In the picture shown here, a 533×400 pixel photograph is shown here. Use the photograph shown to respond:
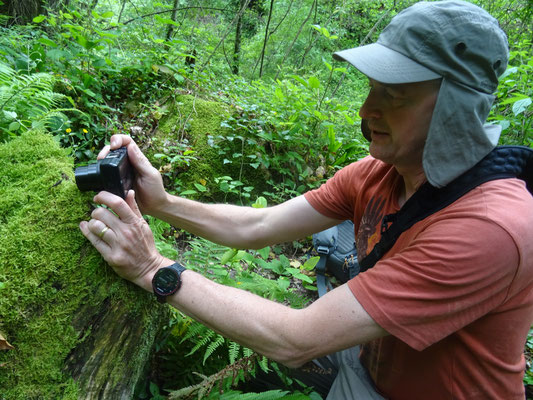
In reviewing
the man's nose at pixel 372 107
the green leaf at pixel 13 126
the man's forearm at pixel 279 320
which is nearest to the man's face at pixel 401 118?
the man's nose at pixel 372 107

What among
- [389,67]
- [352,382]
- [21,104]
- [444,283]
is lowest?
[352,382]

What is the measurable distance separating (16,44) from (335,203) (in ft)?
15.4

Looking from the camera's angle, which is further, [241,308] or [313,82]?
[313,82]

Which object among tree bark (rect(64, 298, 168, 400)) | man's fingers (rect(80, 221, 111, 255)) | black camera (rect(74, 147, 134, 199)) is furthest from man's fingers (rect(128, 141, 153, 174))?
tree bark (rect(64, 298, 168, 400))

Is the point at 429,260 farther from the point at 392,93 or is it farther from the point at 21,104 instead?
the point at 21,104

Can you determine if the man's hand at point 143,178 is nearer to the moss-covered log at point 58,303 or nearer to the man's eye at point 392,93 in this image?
the moss-covered log at point 58,303

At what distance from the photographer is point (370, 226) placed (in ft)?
7.24

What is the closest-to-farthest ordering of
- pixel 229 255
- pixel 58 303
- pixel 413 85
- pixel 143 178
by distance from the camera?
pixel 58 303
pixel 413 85
pixel 143 178
pixel 229 255

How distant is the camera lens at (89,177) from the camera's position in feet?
5.23

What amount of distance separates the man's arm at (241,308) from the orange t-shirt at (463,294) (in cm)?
12

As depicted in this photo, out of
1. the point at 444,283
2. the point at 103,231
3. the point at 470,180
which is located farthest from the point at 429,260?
the point at 103,231

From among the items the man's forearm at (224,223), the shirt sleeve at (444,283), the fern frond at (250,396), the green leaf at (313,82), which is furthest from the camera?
the green leaf at (313,82)

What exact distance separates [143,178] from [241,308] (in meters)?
1.01

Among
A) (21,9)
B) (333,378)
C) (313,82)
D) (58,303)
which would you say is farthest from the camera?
(21,9)
